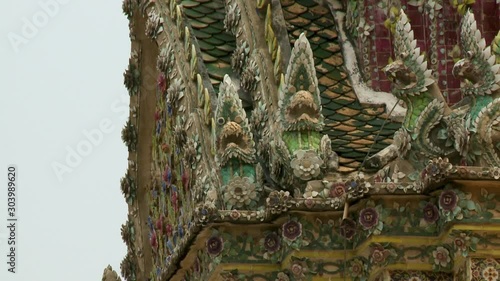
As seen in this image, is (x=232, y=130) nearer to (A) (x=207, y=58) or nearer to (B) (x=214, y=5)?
(A) (x=207, y=58)

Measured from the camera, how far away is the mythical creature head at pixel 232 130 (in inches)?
792

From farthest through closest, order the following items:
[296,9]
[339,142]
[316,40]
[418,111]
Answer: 1. [296,9]
2. [316,40]
3. [339,142]
4. [418,111]

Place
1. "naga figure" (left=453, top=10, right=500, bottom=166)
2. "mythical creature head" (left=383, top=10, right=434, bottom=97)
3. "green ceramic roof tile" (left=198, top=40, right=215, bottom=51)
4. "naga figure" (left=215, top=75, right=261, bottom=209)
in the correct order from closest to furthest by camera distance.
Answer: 1. "naga figure" (left=453, top=10, right=500, bottom=166)
2. "mythical creature head" (left=383, top=10, right=434, bottom=97)
3. "naga figure" (left=215, top=75, right=261, bottom=209)
4. "green ceramic roof tile" (left=198, top=40, right=215, bottom=51)

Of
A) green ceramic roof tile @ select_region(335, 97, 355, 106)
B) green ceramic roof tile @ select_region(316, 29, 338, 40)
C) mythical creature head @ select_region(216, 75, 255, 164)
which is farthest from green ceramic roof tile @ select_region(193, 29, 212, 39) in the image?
mythical creature head @ select_region(216, 75, 255, 164)

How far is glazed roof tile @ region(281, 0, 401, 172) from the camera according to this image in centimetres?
2033

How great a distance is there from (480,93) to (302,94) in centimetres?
175

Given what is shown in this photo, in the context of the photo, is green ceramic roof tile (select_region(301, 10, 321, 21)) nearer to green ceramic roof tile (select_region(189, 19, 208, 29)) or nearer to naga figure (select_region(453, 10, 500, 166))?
green ceramic roof tile (select_region(189, 19, 208, 29))

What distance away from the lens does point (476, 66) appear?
1884cm

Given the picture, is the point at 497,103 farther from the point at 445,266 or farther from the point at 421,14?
the point at 421,14

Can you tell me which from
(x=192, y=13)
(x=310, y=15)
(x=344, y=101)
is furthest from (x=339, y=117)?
(x=192, y=13)

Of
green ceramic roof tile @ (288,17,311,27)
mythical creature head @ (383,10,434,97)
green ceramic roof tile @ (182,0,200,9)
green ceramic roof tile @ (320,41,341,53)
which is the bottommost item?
mythical creature head @ (383,10,434,97)

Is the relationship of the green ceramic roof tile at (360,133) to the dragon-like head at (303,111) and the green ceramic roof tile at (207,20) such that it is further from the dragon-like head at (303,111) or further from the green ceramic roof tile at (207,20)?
the green ceramic roof tile at (207,20)

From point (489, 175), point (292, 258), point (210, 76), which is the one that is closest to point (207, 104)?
point (210, 76)

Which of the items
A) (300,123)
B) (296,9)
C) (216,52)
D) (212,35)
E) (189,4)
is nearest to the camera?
(300,123)
